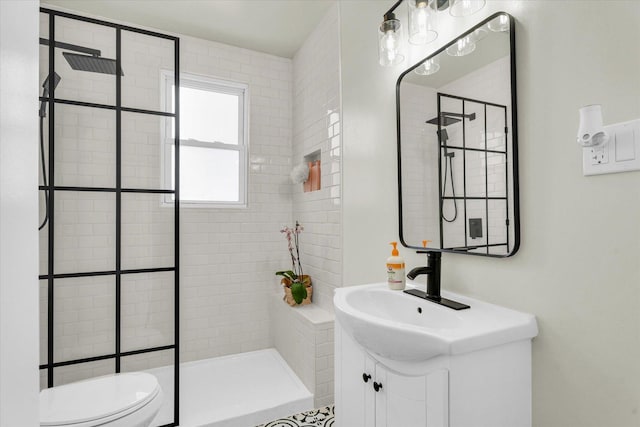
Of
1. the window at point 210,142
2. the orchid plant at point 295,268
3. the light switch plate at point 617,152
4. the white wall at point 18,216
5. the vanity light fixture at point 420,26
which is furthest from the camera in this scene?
the window at point 210,142

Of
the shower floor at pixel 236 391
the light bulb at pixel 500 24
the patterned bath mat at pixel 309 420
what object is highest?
the light bulb at pixel 500 24

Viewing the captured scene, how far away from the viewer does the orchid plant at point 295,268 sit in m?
2.49

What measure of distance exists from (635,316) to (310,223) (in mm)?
2018

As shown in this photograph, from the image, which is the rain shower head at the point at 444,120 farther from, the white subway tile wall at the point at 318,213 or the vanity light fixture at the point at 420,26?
the white subway tile wall at the point at 318,213

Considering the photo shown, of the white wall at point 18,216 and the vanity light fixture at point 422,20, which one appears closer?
the white wall at point 18,216

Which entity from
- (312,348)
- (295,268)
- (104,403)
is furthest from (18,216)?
(295,268)

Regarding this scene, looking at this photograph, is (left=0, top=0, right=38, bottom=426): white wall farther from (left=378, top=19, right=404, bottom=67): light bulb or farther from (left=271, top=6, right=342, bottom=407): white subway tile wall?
(left=271, top=6, right=342, bottom=407): white subway tile wall

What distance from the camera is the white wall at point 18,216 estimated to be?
24 centimetres

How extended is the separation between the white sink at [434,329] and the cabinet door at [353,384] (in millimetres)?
132

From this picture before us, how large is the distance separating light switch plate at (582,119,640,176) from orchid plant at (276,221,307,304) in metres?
1.93

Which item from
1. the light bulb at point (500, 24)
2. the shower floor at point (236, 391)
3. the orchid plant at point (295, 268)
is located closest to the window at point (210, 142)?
the orchid plant at point (295, 268)

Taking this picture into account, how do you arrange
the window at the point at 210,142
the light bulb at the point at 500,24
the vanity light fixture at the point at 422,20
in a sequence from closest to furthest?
the light bulb at the point at 500,24 → the vanity light fixture at the point at 422,20 → the window at the point at 210,142

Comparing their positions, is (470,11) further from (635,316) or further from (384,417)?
(384,417)

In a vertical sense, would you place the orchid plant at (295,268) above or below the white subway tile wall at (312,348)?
above
